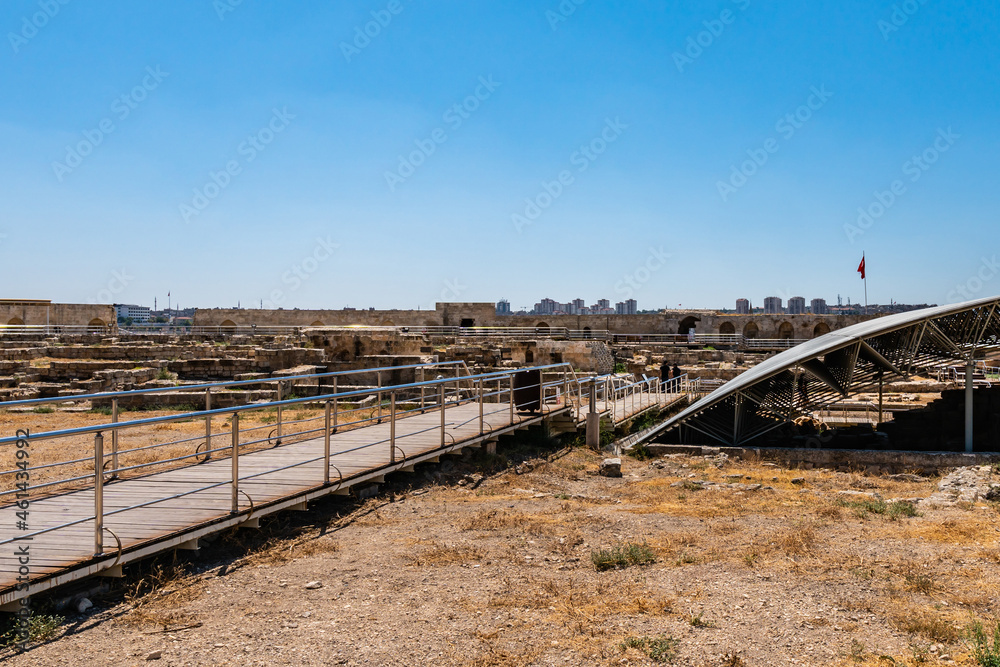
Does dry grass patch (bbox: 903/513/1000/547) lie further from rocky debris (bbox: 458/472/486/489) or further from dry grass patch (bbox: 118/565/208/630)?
dry grass patch (bbox: 118/565/208/630)

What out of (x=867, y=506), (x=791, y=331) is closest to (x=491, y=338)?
(x=791, y=331)

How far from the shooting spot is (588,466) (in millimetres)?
10781

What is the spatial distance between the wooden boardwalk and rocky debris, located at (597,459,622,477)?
1.82m

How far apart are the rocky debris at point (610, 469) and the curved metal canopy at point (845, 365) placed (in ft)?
10.8

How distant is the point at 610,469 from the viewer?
34.1 ft

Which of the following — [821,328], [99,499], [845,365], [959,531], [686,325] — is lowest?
[959,531]

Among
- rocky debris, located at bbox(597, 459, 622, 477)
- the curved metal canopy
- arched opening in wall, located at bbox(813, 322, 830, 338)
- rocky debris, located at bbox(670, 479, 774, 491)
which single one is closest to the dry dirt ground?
rocky debris, located at bbox(670, 479, 774, 491)

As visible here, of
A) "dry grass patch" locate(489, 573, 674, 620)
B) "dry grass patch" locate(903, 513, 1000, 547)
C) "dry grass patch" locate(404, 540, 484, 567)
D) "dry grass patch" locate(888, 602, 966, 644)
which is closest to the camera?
"dry grass patch" locate(888, 602, 966, 644)

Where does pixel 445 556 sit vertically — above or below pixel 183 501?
below

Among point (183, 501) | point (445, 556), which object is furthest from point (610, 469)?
point (183, 501)

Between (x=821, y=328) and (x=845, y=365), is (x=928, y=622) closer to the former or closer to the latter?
(x=845, y=365)

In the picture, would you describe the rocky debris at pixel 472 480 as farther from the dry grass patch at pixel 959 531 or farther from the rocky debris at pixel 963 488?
the rocky debris at pixel 963 488

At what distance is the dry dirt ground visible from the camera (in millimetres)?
4102

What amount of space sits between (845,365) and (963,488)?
15.5 ft
